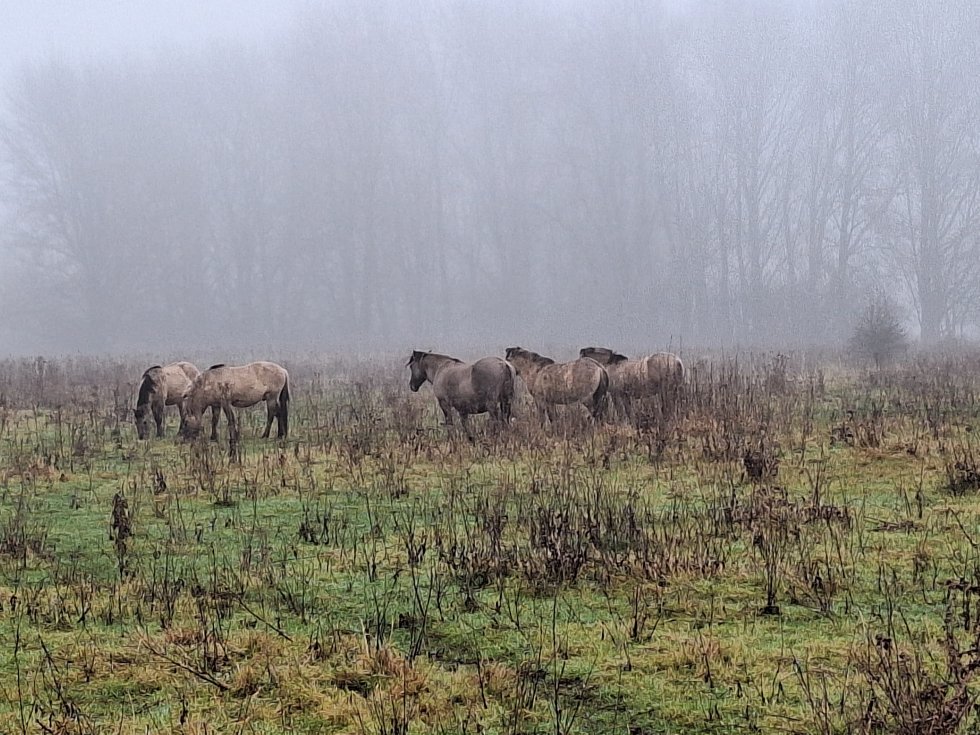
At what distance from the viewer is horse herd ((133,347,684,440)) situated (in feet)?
43.6

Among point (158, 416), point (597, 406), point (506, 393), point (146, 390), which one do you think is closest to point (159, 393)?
Result: point (146, 390)

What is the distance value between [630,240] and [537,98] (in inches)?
380

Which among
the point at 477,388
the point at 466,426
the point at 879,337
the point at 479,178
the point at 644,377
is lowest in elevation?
the point at 466,426

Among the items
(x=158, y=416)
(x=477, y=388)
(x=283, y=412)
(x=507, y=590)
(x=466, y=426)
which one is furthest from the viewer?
(x=158, y=416)

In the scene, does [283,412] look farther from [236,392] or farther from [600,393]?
[600,393]

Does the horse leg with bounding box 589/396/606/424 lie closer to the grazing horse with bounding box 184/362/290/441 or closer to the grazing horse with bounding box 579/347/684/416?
the grazing horse with bounding box 579/347/684/416

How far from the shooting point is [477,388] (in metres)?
13.4

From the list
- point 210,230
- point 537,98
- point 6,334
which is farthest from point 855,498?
point 6,334

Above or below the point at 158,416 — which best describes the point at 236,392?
above

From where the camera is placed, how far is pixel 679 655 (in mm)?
4598

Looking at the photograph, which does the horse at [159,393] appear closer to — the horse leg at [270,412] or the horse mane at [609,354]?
the horse leg at [270,412]

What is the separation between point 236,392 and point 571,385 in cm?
504

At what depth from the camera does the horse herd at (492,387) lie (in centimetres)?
1329

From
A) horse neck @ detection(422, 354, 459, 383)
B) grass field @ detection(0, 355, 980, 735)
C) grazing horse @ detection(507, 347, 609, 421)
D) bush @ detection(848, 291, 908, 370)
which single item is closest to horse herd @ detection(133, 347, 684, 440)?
grazing horse @ detection(507, 347, 609, 421)
